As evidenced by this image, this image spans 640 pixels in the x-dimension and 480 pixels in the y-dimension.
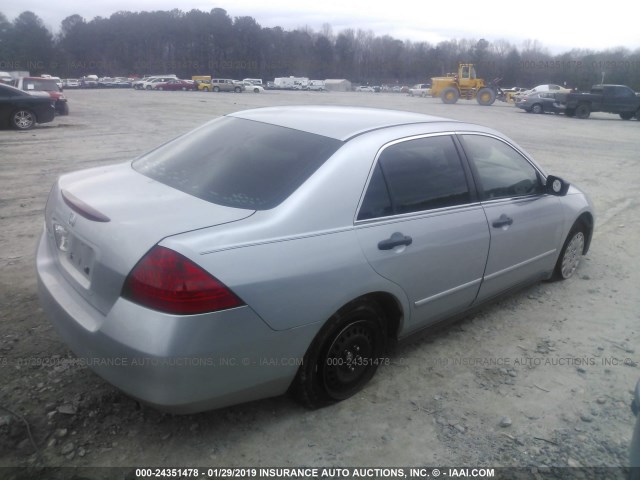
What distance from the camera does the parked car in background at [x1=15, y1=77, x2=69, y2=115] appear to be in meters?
18.6

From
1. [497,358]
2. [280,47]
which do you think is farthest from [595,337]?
[280,47]

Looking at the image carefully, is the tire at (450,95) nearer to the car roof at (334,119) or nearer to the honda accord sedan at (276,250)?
the honda accord sedan at (276,250)

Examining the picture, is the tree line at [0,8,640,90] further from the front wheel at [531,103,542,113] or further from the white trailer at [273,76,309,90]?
the front wheel at [531,103,542,113]

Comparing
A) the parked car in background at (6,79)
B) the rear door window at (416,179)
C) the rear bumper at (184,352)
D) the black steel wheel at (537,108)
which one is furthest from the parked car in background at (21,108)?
the black steel wheel at (537,108)

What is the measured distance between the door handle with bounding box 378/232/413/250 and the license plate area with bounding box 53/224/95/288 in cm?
147

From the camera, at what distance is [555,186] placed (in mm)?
4234

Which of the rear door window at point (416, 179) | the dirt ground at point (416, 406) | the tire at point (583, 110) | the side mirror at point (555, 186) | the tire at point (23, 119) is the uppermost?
the tire at point (583, 110)

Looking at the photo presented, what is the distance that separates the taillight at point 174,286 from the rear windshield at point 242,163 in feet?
1.70

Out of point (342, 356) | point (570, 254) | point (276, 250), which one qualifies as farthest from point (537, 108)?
point (276, 250)

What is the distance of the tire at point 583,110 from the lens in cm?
2773

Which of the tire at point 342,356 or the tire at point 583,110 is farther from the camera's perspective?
the tire at point 583,110

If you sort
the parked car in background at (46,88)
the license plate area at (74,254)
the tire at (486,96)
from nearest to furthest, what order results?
the license plate area at (74,254) < the parked car in background at (46,88) < the tire at (486,96)

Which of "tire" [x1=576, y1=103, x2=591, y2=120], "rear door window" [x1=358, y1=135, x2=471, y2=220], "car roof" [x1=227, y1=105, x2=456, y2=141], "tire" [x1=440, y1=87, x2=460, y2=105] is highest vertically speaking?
"tire" [x1=440, y1=87, x2=460, y2=105]

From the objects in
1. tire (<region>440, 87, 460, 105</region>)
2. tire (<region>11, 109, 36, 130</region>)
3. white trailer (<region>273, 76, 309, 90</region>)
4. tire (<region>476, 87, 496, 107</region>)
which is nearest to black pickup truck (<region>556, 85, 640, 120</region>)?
tire (<region>476, 87, 496, 107</region>)
